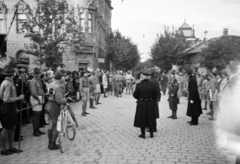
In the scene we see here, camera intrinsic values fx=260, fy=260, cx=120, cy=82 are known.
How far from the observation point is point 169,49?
153 feet

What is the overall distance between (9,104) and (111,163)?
2.70 meters

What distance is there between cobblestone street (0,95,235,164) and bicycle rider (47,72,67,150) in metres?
0.28

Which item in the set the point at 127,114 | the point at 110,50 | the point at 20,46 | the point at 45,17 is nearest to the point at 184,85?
the point at 127,114

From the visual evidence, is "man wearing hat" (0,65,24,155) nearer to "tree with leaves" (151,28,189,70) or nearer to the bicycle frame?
the bicycle frame

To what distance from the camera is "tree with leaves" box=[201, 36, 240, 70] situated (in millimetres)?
31234

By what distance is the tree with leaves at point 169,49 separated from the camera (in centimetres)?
4694

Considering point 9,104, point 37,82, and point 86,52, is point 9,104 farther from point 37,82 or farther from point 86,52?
point 86,52

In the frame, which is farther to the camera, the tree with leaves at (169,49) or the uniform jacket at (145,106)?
the tree with leaves at (169,49)

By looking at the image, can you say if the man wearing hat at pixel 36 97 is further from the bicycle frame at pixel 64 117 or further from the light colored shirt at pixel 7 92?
the light colored shirt at pixel 7 92

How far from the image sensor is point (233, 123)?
4012 mm

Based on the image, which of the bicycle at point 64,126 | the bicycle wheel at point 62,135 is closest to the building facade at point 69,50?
the bicycle at point 64,126

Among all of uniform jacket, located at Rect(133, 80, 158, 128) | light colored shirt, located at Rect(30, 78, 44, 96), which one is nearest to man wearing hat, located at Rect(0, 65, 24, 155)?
light colored shirt, located at Rect(30, 78, 44, 96)

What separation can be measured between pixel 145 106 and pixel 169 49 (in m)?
40.9

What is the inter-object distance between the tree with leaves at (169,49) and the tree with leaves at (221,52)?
47.1 feet
